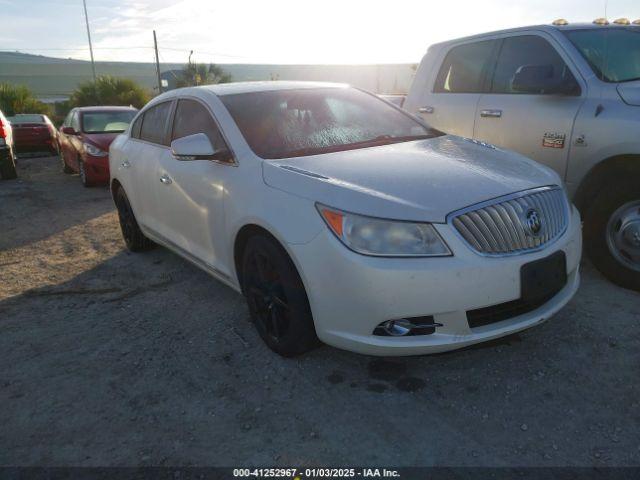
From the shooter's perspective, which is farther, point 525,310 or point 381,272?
point 525,310

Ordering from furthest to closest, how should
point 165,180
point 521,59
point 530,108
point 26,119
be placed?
point 26,119 → point 521,59 → point 530,108 → point 165,180

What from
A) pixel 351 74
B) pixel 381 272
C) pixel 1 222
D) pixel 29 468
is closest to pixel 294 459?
pixel 381 272

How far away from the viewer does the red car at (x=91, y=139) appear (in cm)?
899

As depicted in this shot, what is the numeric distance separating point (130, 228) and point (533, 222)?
3908 millimetres

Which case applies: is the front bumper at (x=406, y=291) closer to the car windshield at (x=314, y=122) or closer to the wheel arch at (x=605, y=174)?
the car windshield at (x=314, y=122)

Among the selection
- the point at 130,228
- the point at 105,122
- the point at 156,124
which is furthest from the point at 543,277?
the point at 105,122

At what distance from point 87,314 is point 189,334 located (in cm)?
96

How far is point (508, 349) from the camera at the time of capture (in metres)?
2.96

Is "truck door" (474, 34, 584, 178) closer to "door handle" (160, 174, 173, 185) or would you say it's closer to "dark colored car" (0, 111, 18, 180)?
"door handle" (160, 174, 173, 185)

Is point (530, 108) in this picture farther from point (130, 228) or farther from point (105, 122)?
point (105, 122)

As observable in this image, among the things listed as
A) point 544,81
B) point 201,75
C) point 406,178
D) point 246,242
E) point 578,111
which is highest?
point 201,75

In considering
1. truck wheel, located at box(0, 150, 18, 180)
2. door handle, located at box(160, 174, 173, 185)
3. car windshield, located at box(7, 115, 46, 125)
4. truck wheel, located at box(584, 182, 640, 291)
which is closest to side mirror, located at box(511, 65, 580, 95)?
truck wheel, located at box(584, 182, 640, 291)

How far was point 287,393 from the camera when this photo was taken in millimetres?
2666

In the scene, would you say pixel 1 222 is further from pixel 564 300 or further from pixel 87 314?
pixel 564 300
